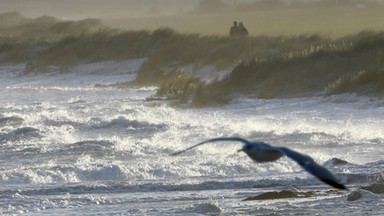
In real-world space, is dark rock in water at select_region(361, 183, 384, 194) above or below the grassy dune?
below

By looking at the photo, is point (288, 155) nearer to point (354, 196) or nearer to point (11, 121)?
point (354, 196)

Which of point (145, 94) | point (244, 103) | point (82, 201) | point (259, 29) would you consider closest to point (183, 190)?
point (82, 201)

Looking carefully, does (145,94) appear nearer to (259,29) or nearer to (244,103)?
(244,103)

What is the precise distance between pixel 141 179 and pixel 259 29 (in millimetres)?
35143

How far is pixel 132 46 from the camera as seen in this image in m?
47.9

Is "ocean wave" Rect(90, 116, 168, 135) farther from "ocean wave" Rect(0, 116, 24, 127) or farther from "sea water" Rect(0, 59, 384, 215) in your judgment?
"ocean wave" Rect(0, 116, 24, 127)

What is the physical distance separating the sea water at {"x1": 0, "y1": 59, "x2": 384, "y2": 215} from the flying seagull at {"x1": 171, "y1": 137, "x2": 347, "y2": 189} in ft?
12.9

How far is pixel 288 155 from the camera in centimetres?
820

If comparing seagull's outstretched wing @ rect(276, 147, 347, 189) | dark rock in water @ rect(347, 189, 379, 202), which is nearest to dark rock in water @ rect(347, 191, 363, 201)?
dark rock in water @ rect(347, 189, 379, 202)

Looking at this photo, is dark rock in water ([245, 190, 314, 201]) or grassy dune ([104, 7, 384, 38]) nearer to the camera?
dark rock in water ([245, 190, 314, 201])

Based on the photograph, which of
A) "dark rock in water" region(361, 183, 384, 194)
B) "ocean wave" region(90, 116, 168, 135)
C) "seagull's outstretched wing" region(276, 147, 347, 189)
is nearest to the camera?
"seagull's outstretched wing" region(276, 147, 347, 189)

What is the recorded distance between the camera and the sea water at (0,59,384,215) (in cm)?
1354

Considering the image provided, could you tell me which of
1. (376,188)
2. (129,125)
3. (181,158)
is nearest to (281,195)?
(376,188)

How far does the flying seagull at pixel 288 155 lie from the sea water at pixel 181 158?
393 centimetres
